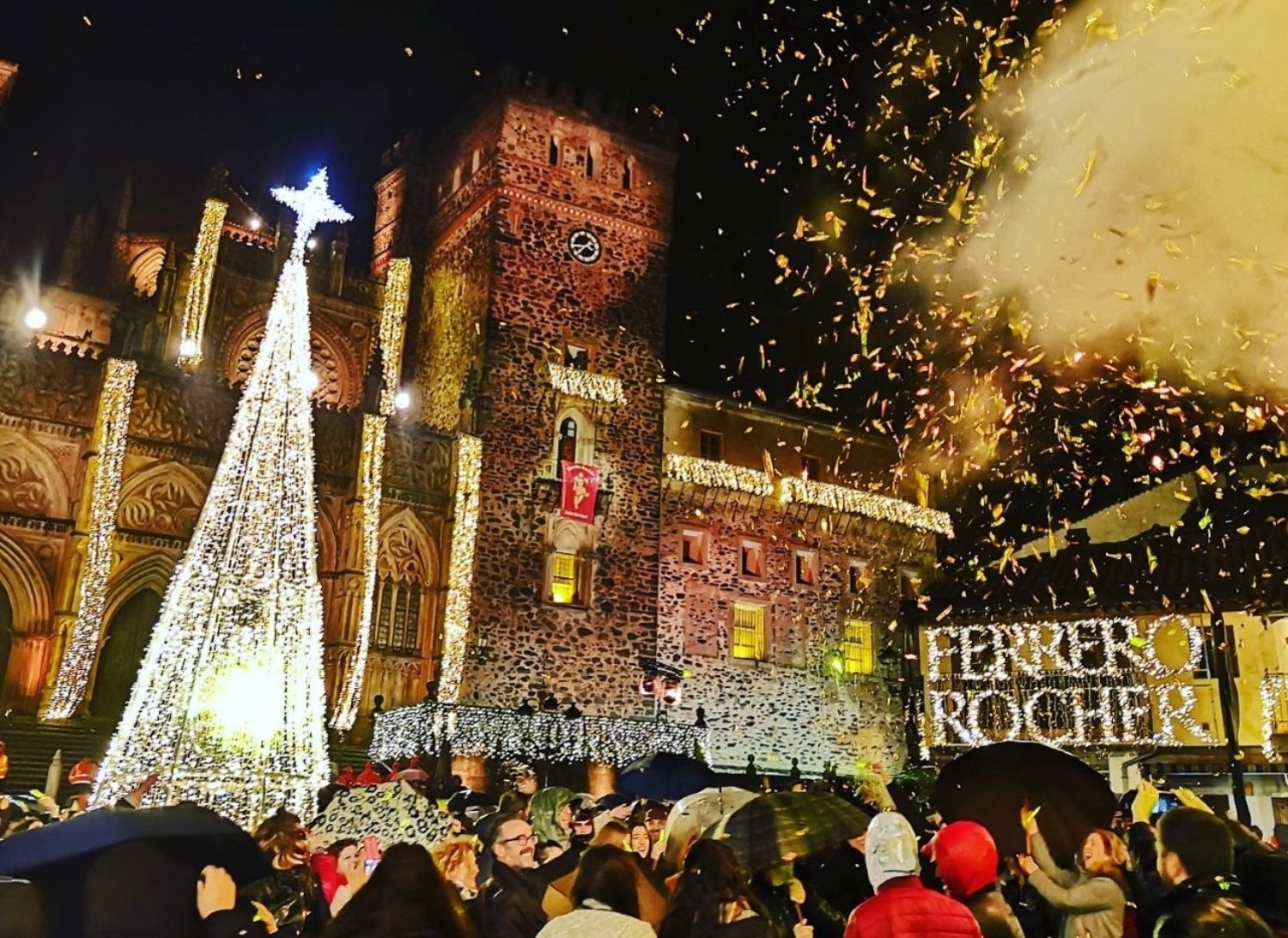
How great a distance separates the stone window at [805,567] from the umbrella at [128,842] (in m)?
29.8

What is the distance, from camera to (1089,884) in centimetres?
498

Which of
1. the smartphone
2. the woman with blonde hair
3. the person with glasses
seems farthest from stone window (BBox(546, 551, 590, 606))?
the woman with blonde hair

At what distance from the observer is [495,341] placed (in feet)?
95.0

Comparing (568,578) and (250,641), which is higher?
(568,578)

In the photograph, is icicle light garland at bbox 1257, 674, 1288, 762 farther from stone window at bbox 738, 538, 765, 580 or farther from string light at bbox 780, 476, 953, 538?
stone window at bbox 738, 538, 765, 580

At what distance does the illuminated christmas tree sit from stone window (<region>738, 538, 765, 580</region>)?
13.7 meters

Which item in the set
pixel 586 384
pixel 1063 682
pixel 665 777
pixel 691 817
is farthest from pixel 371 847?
pixel 1063 682

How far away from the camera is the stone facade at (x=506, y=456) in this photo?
24.3 metres

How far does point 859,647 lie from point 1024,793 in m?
28.5

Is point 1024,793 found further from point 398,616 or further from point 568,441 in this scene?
point 568,441

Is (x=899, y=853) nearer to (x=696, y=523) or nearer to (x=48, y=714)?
(x=48, y=714)

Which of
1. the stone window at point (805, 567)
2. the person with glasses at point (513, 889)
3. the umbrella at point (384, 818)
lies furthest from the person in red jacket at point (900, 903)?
the stone window at point (805, 567)

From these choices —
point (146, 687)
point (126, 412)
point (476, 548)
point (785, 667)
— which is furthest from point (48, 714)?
point (785, 667)

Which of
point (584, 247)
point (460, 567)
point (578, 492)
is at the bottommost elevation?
point (460, 567)
